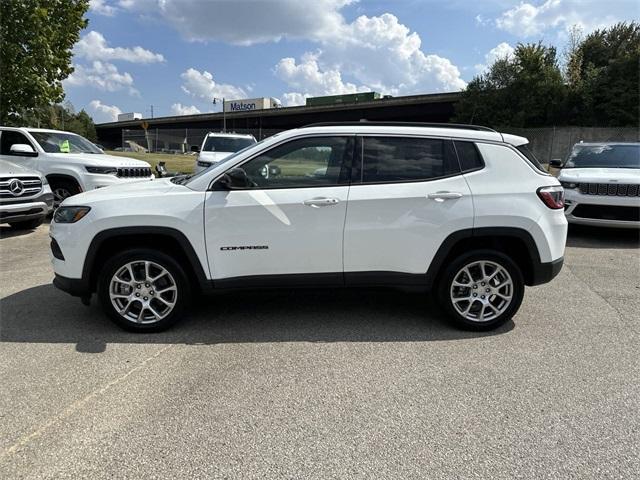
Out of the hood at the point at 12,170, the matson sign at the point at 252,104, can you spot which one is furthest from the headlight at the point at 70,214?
the matson sign at the point at 252,104

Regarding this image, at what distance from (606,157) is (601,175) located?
1.49m

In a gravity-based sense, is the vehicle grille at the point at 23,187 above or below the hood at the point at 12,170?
below

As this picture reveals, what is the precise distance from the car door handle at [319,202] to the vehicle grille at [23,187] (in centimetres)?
663

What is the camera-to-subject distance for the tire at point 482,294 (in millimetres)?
4238

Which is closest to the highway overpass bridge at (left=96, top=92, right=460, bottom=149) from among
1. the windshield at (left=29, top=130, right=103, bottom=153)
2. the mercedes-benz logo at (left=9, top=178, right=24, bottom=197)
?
the windshield at (left=29, top=130, right=103, bottom=153)

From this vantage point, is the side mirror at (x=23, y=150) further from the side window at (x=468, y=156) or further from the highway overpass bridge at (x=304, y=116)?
the highway overpass bridge at (x=304, y=116)

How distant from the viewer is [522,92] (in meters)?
38.5

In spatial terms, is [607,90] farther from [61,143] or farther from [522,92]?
[61,143]

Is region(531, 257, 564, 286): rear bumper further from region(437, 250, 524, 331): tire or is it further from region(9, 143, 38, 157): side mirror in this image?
region(9, 143, 38, 157): side mirror

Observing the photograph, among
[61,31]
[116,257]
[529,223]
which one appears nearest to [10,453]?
[116,257]

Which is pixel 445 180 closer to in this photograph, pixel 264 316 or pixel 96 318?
pixel 264 316

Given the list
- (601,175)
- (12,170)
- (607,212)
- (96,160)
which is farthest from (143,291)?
(601,175)

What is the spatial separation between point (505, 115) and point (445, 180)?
3892cm

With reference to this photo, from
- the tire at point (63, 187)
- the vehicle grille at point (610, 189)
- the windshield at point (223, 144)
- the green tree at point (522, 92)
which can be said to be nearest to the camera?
the vehicle grille at point (610, 189)
